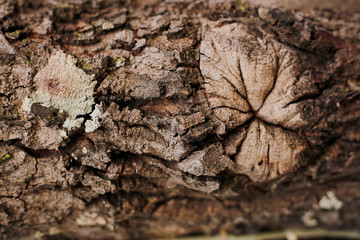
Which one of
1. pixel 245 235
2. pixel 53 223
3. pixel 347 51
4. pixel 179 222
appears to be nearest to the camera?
pixel 347 51

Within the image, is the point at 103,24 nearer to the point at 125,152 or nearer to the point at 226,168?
the point at 125,152

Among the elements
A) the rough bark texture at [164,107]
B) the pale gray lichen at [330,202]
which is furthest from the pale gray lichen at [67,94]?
the pale gray lichen at [330,202]

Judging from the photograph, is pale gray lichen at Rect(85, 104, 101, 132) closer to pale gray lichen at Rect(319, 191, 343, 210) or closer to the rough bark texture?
the rough bark texture

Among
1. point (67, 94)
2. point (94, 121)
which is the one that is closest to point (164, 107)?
point (94, 121)

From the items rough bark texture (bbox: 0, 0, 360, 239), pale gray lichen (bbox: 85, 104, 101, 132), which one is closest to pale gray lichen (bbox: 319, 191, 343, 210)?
rough bark texture (bbox: 0, 0, 360, 239)

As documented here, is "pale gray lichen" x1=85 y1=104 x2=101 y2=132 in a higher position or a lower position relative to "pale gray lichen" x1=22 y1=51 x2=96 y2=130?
lower

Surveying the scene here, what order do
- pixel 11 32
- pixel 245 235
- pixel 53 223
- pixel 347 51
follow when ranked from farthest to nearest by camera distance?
pixel 245 235 → pixel 53 223 → pixel 347 51 → pixel 11 32

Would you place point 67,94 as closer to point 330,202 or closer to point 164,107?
point 164,107

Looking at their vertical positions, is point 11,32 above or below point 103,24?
below

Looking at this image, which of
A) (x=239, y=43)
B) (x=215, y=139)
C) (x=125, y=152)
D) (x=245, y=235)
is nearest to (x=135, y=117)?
(x=125, y=152)

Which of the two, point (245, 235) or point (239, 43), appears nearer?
point (239, 43)
